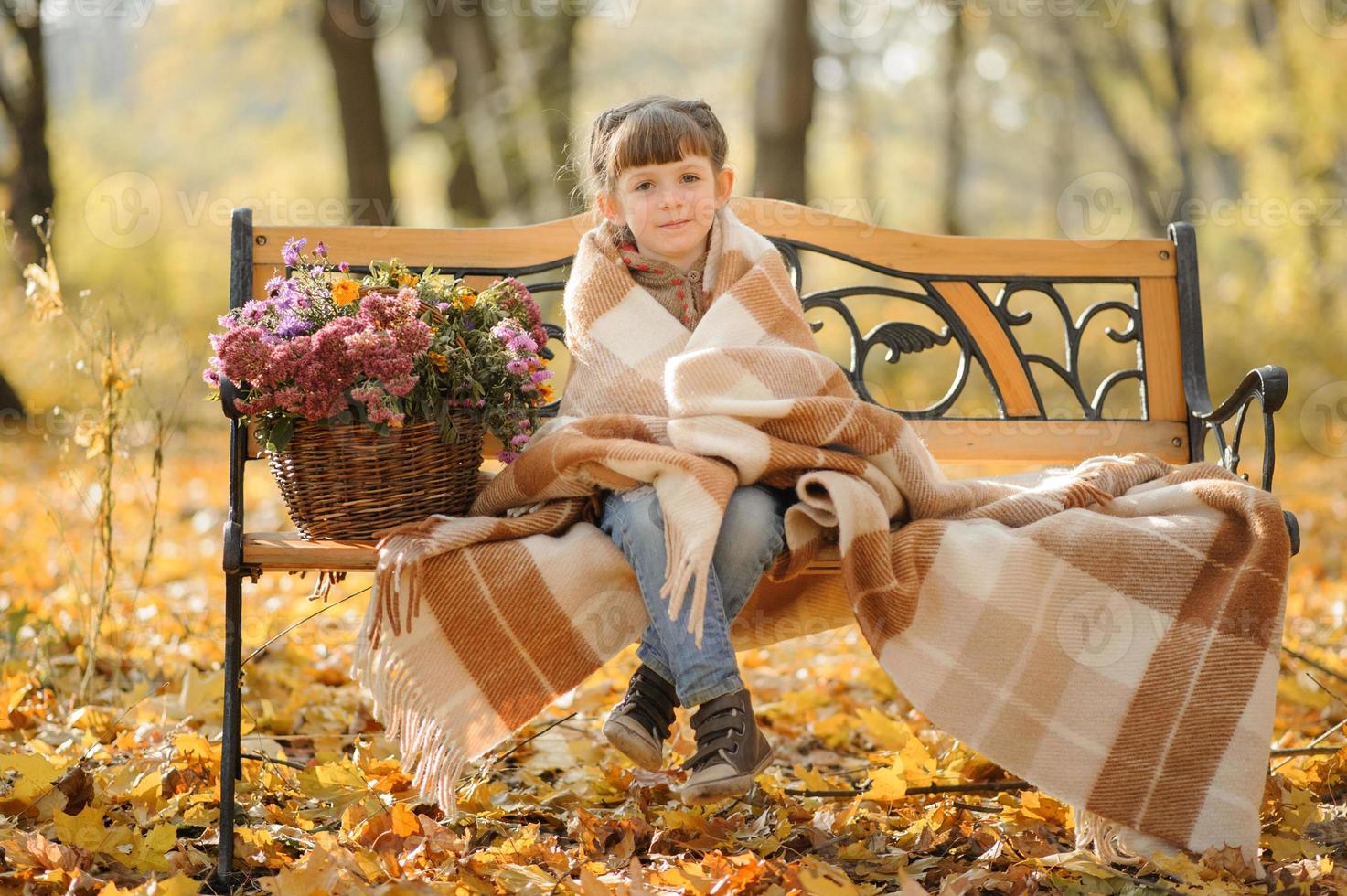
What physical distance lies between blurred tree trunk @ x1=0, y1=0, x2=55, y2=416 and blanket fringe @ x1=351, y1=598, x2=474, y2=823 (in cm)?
875

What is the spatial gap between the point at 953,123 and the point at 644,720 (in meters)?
16.5

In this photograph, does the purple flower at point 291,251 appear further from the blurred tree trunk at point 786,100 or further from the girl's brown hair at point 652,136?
the blurred tree trunk at point 786,100

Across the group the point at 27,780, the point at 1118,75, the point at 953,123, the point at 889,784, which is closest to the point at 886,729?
the point at 889,784

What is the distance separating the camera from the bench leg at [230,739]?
2.39 m

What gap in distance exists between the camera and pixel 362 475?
8.02 feet

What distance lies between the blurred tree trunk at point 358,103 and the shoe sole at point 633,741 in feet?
25.4

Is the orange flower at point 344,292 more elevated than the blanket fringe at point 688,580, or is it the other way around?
the orange flower at point 344,292

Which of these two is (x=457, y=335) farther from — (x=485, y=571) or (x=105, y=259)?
(x=105, y=259)

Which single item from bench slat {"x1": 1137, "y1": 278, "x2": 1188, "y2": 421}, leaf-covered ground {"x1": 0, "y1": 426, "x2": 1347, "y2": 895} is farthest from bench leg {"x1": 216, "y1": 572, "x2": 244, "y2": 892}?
bench slat {"x1": 1137, "y1": 278, "x2": 1188, "y2": 421}

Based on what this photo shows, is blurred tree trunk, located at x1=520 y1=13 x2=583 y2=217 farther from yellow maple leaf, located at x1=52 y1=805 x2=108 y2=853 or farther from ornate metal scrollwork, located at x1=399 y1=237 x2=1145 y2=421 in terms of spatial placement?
yellow maple leaf, located at x1=52 y1=805 x2=108 y2=853

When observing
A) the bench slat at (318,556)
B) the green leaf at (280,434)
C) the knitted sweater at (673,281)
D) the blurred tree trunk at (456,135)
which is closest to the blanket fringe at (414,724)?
the bench slat at (318,556)

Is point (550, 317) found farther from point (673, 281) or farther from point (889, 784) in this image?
point (889, 784)

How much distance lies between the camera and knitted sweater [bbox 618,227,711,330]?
2992 millimetres

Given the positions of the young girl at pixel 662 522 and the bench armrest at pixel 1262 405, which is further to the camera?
the bench armrest at pixel 1262 405
